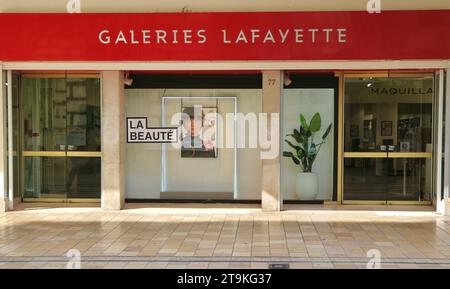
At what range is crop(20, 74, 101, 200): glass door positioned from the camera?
35.4ft

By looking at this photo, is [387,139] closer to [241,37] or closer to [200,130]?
[241,37]

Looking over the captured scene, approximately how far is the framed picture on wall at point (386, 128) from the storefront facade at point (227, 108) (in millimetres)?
22

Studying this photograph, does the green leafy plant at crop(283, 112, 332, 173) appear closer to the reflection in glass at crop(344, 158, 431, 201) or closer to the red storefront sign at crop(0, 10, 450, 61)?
the reflection in glass at crop(344, 158, 431, 201)

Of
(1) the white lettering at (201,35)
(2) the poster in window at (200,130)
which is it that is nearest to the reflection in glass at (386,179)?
(2) the poster in window at (200,130)

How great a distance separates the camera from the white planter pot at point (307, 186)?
1081 centimetres

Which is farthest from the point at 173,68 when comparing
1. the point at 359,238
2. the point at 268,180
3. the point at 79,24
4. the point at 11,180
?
the point at 359,238

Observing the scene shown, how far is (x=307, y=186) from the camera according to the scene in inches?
427

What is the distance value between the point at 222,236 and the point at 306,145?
3.70 m

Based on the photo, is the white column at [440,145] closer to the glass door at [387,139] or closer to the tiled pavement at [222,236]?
the tiled pavement at [222,236]

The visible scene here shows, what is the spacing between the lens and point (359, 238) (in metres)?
7.76

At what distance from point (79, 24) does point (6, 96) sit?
1.95 m

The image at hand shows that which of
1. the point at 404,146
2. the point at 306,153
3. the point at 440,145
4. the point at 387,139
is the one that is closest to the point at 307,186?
the point at 306,153

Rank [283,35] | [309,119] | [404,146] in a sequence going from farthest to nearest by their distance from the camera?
[309,119] < [404,146] < [283,35]

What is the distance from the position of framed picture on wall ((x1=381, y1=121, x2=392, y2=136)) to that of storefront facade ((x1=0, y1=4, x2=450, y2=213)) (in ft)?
0.07
